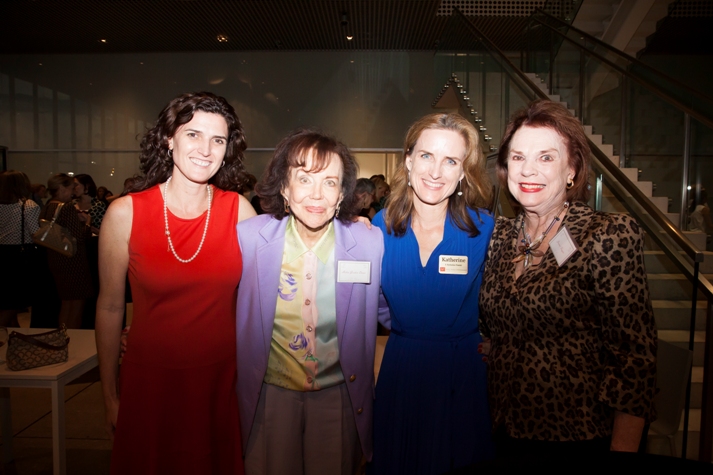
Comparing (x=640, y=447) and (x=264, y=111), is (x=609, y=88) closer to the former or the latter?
(x=640, y=447)

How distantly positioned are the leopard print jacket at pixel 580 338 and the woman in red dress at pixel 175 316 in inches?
39.9

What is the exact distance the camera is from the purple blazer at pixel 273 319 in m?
1.66

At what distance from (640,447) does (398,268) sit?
3.25ft

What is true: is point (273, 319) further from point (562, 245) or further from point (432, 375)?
point (562, 245)

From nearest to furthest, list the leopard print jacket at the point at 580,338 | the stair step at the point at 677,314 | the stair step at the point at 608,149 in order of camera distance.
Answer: the leopard print jacket at the point at 580,338
the stair step at the point at 677,314
the stair step at the point at 608,149

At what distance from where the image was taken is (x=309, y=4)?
25.3ft

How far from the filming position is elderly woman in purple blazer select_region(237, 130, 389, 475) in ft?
5.41

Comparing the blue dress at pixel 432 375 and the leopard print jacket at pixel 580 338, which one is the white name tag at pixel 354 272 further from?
the leopard print jacket at pixel 580 338

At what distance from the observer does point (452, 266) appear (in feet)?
5.77

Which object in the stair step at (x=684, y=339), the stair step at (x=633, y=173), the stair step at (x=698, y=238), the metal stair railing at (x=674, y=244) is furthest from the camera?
the stair step at (x=633, y=173)

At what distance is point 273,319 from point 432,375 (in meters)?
0.63

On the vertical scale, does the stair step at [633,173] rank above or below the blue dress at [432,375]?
above

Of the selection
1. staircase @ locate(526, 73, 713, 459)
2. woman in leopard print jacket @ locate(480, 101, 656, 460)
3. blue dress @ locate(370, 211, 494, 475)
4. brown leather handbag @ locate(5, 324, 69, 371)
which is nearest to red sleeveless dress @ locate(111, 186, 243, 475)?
blue dress @ locate(370, 211, 494, 475)

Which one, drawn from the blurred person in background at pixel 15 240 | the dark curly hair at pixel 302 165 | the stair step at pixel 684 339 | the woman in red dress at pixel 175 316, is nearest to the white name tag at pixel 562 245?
the dark curly hair at pixel 302 165
